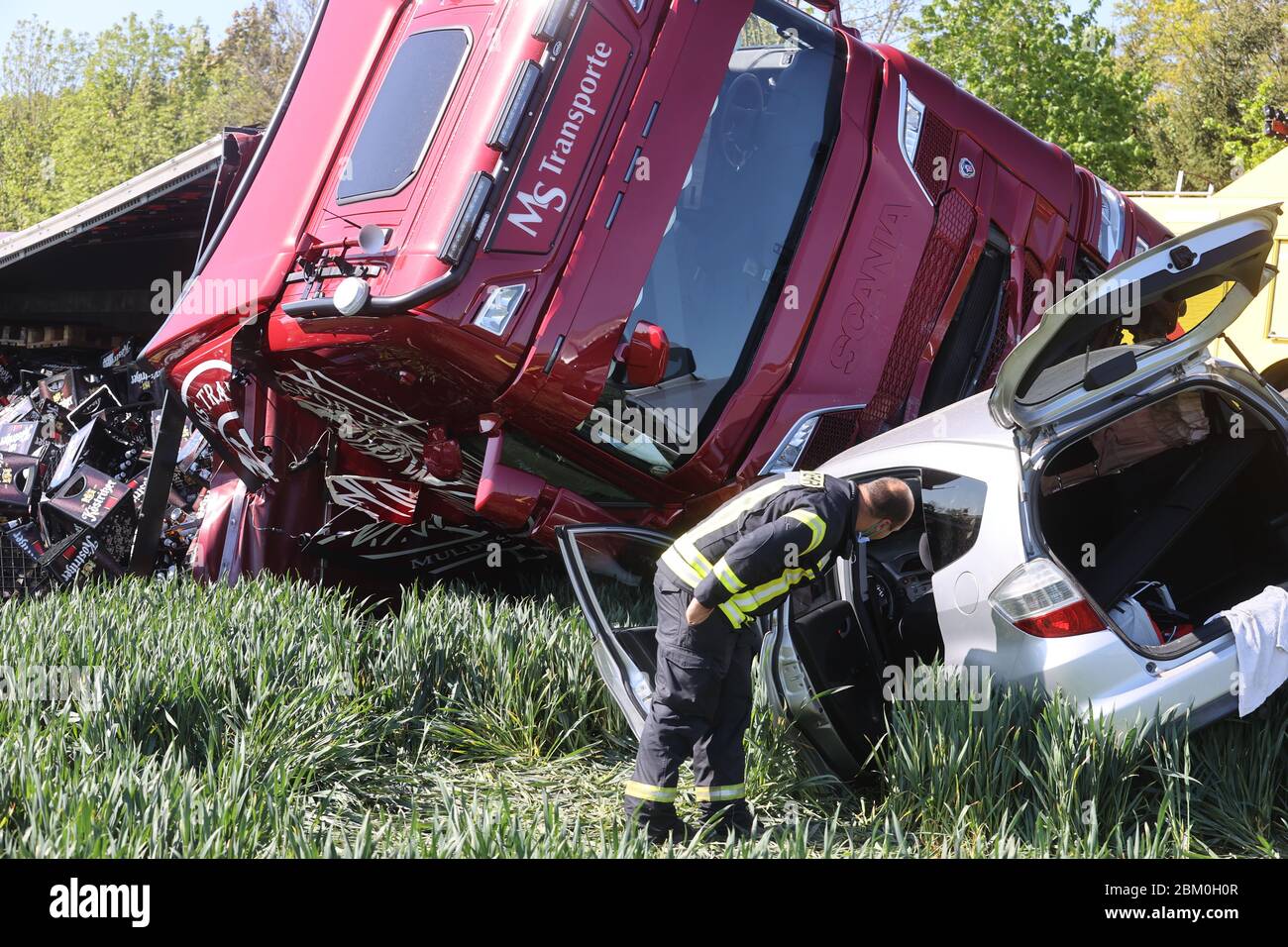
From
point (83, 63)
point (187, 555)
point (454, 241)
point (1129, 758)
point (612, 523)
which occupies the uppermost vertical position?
point (83, 63)

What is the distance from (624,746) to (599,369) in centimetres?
134

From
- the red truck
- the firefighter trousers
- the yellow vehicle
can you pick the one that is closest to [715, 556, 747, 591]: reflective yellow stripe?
the firefighter trousers

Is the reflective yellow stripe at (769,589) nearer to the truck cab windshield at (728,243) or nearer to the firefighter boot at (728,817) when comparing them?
the firefighter boot at (728,817)

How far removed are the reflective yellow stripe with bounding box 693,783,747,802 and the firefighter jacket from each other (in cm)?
50

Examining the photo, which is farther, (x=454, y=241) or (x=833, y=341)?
(x=833, y=341)

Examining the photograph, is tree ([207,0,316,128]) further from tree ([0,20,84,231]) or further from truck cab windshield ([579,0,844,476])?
truck cab windshield ([579,0,844,476])

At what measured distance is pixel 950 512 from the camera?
3.67 m

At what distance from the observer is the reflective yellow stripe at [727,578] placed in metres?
3.27

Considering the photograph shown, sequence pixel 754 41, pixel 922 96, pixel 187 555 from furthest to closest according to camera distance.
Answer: pixel 187 555 < pixel 922 96 < pixel 754 41

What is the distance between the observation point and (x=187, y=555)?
21.8ft

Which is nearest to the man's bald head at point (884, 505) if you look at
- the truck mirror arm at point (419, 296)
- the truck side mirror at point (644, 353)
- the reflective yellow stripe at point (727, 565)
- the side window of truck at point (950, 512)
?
the reflective yellow stripe at point (727, 565)

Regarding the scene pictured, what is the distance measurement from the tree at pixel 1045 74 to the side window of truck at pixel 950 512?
1846 centimetres
